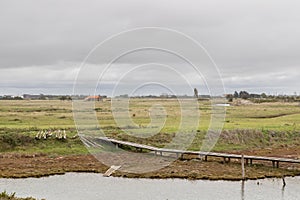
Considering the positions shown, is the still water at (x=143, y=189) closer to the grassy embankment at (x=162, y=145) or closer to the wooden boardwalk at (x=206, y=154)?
the grassy embankment at (x=162, y=145)

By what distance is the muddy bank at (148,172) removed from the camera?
2562 cm

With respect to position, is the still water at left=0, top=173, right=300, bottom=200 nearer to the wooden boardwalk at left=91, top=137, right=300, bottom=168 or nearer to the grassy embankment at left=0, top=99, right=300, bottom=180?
the grassy embankment at left=0, top=99, right=300, bottom=180

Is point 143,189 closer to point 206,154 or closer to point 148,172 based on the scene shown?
point 148,172

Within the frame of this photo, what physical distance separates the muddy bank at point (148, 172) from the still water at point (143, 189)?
110 cm

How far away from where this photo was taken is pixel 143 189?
22.0 m

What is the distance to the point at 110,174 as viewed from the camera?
85.5ft

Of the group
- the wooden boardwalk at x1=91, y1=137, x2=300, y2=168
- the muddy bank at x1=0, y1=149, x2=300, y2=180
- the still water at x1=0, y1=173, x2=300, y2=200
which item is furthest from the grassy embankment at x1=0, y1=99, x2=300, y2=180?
the still water at x1=0, y1=173, x2=300, y2=200

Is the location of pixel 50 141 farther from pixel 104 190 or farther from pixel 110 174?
pixel 104 190

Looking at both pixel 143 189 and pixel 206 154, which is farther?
pixel 206 154

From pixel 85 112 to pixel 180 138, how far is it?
17012mm

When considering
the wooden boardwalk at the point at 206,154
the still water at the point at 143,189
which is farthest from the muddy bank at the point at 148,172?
the still water at the point at 143,189

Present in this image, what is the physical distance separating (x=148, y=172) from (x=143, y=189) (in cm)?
465

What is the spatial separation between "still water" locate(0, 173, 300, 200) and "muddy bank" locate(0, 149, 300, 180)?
1104mm

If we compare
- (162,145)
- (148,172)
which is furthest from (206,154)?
(162,145)
